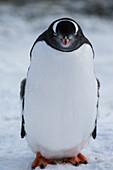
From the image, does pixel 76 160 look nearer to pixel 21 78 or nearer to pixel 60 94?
pixel 60 94

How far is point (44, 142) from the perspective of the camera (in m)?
2.54

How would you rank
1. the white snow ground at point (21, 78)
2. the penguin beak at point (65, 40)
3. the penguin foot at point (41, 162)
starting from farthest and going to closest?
1. the white snow ground at point (21, 78)
2. the penguin foot at point (41, 162)
3. the penguin beak at point (65, 40)

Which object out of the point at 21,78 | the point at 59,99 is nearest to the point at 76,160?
the point at 59,99

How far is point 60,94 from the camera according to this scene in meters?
2.38

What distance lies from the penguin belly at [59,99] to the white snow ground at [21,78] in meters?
0.24

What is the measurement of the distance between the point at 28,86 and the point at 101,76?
5.33 meters

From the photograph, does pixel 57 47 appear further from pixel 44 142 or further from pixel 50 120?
pixel 44 142

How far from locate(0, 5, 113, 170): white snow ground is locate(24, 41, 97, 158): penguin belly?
0.24m

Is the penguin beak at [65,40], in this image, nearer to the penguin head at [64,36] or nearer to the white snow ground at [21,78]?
the penguin head at [64,36]

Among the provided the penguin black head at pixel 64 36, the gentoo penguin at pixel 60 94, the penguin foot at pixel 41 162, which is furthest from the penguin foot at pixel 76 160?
the penguin black head at pixel 64 36

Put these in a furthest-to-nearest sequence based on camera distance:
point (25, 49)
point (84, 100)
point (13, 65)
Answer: point (25, 49)
point (13, 65)
point (84, 100)

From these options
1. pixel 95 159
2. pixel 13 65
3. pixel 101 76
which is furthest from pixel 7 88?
pixel 95 159

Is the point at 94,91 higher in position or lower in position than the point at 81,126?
higher

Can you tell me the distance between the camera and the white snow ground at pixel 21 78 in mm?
2879
